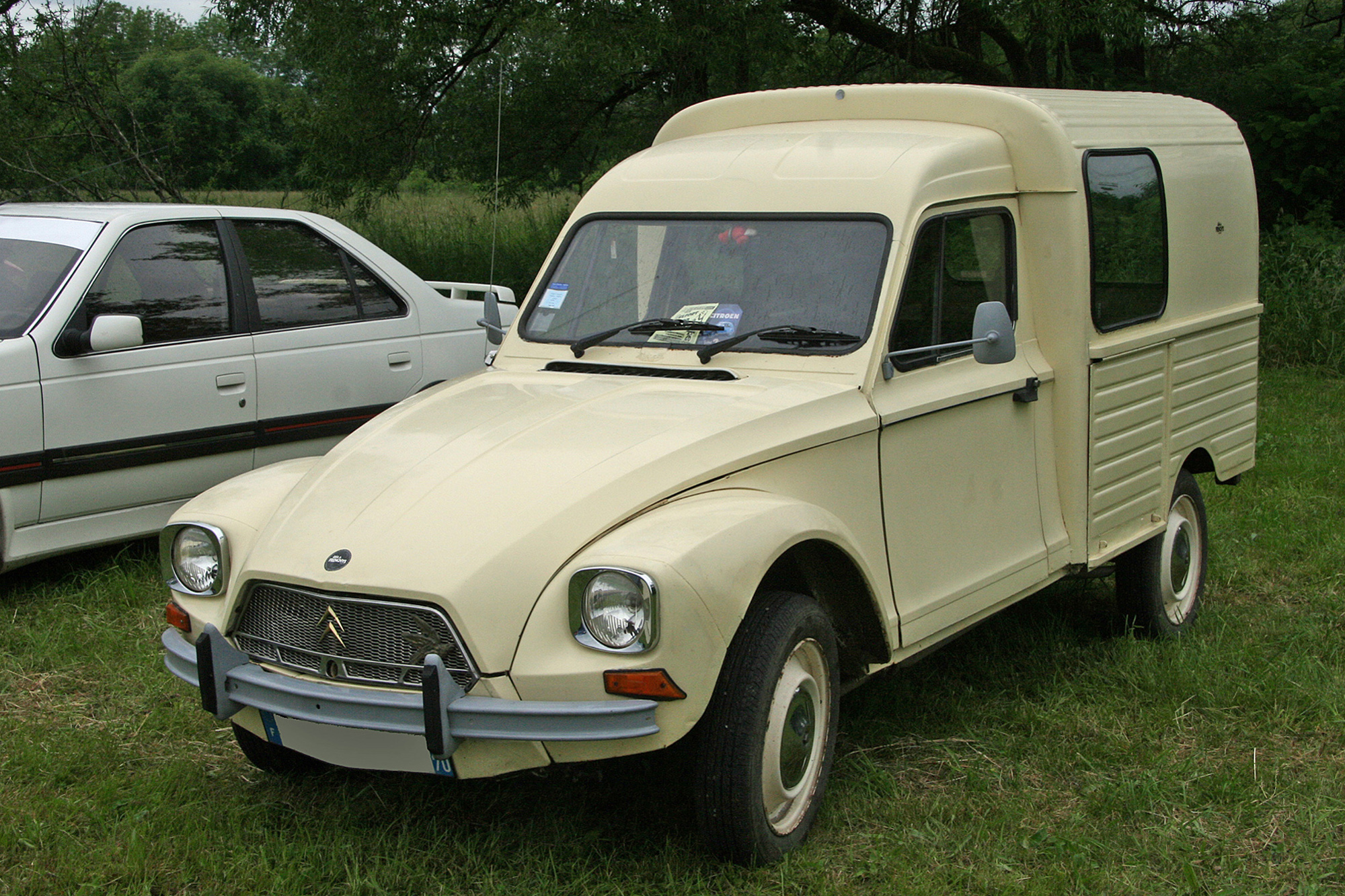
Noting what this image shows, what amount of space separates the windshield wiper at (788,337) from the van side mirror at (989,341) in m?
0.15

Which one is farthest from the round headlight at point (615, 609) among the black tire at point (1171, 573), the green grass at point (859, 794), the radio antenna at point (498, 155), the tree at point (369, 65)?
the tree at point (369, 65)

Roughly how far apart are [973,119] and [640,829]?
272 cm

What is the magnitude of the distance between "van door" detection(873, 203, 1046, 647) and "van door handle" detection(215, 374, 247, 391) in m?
3.53

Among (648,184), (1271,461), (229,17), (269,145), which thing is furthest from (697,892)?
(269,145)

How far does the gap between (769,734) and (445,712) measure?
877mm

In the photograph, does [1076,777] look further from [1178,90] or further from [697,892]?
[1178,90]

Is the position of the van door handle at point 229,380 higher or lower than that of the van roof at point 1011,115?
lower

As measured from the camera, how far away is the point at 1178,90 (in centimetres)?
1434

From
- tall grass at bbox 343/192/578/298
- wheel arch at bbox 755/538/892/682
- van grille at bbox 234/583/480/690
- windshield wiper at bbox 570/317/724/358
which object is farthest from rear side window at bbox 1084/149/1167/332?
tall grass at bbox 343/192/578/298

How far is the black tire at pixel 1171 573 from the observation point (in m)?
5.59

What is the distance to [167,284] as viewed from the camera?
6406 mm

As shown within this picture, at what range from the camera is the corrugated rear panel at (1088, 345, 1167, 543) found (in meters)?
4.98

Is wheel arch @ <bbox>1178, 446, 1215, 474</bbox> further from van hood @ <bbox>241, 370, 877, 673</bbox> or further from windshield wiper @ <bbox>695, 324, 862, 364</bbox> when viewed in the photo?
van hood @ <bbox>241, 370, 877, 673</bbox>

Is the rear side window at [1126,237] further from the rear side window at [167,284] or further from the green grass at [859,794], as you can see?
the rear side window at [167,284]
